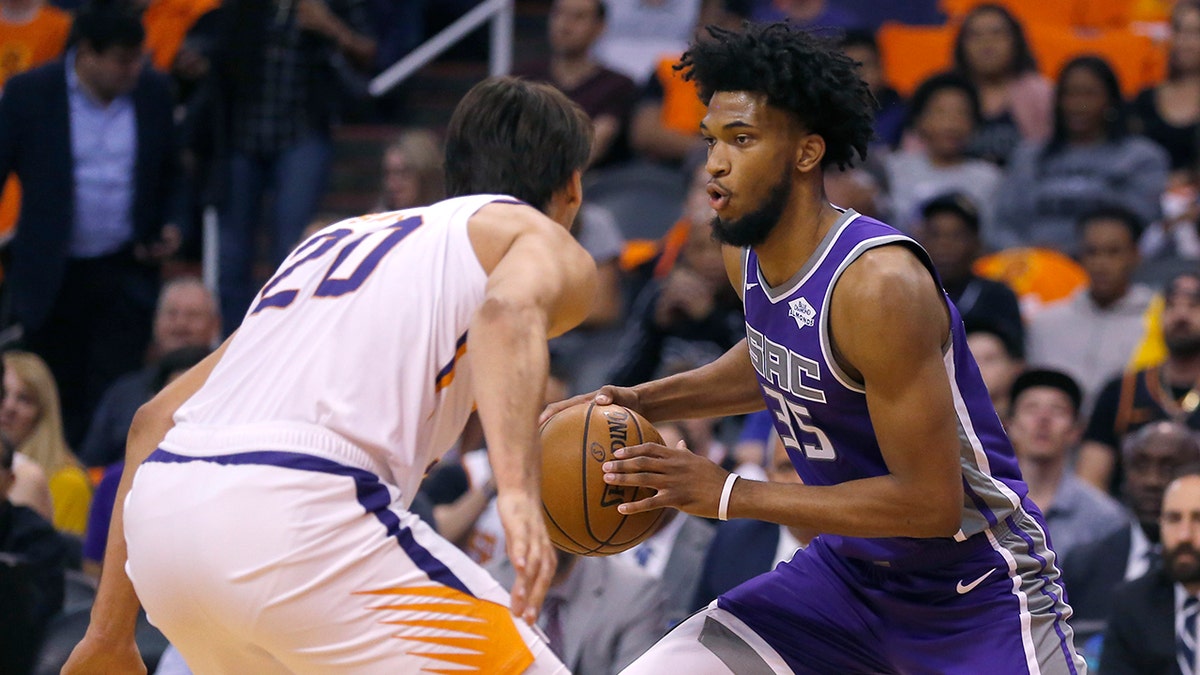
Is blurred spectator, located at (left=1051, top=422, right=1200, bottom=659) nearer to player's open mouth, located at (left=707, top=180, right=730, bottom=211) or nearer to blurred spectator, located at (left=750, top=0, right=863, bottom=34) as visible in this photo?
player's open mouth, located at (left=707, top=180, right=730, bottom=211)

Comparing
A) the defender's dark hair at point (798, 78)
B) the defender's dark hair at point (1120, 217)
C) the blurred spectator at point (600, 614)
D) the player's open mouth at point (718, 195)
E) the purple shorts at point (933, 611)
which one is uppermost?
the defender's dark hair at point (798, 78)

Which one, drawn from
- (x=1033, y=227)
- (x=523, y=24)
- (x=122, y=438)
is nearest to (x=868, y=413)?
(x=122, y=438)

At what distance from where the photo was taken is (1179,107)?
1054 cm

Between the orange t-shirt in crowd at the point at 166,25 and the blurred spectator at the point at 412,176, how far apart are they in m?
2.63

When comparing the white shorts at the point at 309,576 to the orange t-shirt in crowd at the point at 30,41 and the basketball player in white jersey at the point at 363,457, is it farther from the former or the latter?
the orange t-shirt in crowd at the point at 30,41

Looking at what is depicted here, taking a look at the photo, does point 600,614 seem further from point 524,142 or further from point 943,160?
point 943,160

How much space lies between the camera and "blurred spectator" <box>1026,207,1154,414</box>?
9.01 metres

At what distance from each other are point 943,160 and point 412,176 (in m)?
3.52

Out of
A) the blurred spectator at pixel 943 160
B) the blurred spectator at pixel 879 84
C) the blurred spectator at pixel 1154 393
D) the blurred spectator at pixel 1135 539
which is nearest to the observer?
the blurred spectator at pixel 1135 539

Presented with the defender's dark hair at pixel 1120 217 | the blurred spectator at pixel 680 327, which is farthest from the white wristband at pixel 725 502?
the defender's dark hair at pixel 1120 217

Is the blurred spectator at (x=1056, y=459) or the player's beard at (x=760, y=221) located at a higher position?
the player's beard at (x=760, y=221)

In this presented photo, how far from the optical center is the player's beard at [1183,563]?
6246mm

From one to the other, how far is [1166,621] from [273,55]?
6.32 m

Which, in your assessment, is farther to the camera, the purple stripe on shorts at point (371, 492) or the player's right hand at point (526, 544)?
the purple stripe on shorts at point (371, 492)
